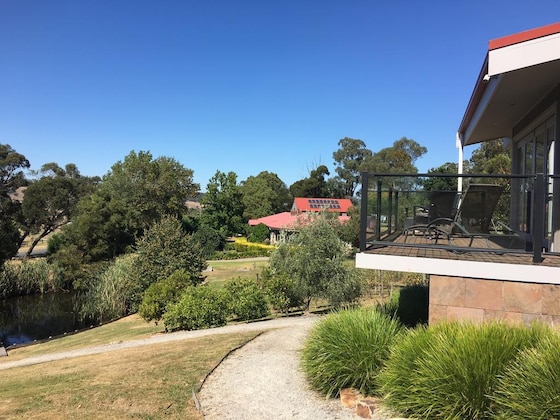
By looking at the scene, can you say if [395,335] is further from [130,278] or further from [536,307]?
[130,278]

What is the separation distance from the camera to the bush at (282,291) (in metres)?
13.7

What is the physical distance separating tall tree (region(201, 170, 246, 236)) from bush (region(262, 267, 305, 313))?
125 ft

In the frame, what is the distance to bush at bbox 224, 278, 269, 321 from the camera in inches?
498

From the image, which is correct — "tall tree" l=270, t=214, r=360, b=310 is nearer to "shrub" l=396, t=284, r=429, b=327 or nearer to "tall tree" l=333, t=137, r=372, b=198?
"shrub" l=396, t=284, r=429, b=327

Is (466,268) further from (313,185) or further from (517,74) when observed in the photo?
(313,185)

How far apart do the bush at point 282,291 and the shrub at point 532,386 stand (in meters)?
10.4

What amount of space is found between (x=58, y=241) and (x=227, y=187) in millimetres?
24970

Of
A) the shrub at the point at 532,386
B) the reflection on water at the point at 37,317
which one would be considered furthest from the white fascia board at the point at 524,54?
the reflection on water at the point at 37,317

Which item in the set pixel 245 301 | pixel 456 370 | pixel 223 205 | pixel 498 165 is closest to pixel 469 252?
pixel 456 370

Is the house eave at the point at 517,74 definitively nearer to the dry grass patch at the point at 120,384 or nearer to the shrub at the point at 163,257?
the dry grass patch at the point at 120,384

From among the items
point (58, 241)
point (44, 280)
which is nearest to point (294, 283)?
point (44, 280)

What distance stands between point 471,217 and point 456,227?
32cm

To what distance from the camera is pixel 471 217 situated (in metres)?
6.01

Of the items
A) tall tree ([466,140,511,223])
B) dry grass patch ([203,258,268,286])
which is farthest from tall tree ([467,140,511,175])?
dry grass patch ([203,258,268,286])
